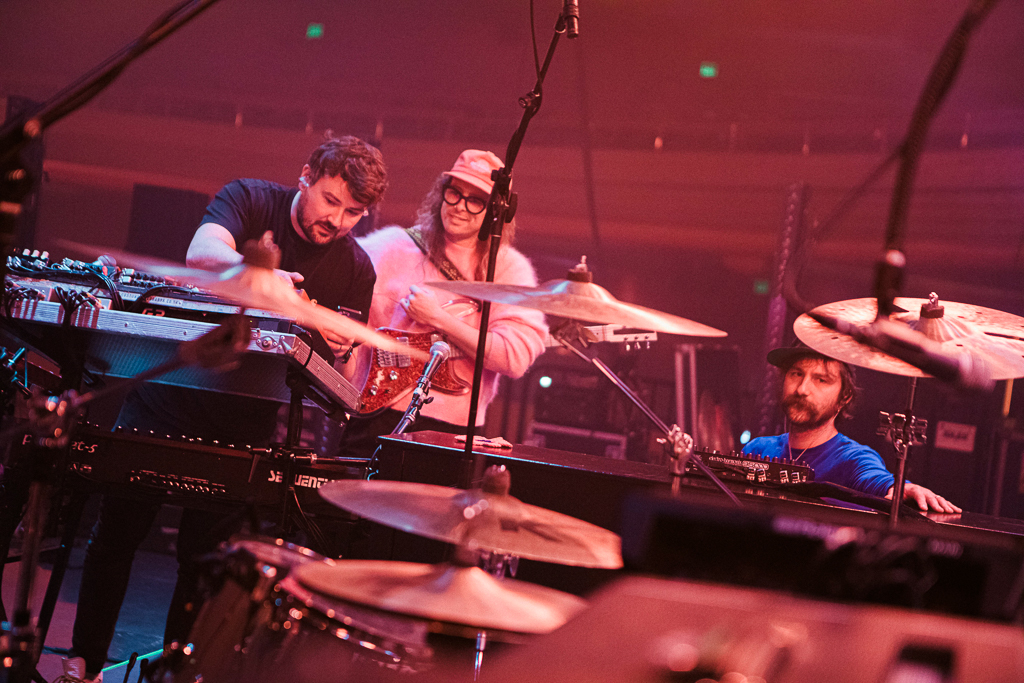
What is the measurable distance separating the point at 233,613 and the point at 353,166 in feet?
10.2

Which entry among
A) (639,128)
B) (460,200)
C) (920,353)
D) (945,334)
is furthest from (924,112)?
(639,128)

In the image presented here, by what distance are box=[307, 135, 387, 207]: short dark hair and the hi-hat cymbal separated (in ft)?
7.43

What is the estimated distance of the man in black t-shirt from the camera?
9.17ft

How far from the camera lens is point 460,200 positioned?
4.05 meters

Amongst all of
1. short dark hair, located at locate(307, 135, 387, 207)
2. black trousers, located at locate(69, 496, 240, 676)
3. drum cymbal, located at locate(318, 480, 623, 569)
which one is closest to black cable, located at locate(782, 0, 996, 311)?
drum cymbal, located at locate(318, 480, 623, 569)

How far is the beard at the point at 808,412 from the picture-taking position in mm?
3434

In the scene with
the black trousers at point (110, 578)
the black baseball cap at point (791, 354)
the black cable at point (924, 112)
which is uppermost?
the black cable at point (924, 112)

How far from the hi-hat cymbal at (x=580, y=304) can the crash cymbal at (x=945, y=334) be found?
51 cm

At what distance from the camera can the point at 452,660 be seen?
55.7 inches

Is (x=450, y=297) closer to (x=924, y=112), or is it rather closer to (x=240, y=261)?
(x=240, y=261)

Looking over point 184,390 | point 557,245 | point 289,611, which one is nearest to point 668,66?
point 557,245

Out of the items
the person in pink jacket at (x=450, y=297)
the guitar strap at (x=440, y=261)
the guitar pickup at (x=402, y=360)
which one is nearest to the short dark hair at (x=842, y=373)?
the person in pink jacket at (x=450, y=297)

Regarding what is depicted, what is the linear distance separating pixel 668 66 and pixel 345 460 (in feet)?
9.96

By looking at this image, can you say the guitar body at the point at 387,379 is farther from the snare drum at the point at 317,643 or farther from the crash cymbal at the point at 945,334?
the snare drum at the point at 317,643
